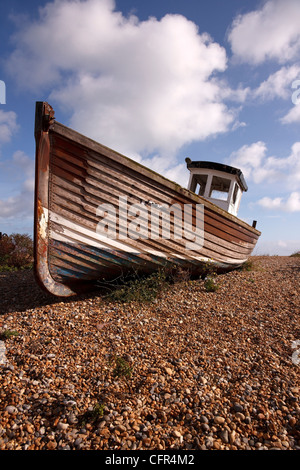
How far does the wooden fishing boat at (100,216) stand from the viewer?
4777 mm

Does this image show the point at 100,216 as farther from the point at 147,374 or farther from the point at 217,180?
the point at 217,180

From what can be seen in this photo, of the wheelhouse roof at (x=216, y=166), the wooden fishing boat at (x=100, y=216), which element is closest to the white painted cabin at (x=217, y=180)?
the wheelhouse roof at (x=216, y=166)

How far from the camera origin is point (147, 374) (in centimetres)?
355

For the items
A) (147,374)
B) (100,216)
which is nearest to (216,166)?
(100,216)

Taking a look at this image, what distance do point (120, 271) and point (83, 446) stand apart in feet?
11.9

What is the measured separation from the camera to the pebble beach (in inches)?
106

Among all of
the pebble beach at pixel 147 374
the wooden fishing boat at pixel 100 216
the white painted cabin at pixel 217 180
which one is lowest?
the pebble beach at pixel 147 374

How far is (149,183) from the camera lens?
220 inches

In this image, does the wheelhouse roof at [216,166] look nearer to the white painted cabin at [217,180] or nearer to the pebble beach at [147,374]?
the white painted cabin at [217,180]

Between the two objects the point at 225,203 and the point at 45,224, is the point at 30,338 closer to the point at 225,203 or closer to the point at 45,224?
the point at 45,224

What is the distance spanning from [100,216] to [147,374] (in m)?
2.97

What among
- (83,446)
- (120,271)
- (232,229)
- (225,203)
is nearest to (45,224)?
(120,271)

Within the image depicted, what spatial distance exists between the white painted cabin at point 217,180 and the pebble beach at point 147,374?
4.38 metres

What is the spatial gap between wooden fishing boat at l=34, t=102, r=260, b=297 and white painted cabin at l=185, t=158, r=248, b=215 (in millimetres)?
2709
